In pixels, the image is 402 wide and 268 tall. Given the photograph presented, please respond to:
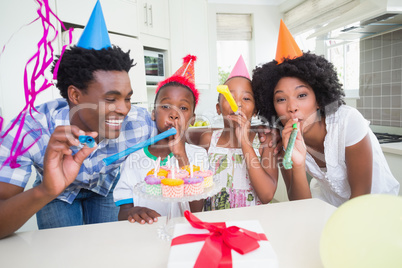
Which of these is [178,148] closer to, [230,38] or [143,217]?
[143,217]

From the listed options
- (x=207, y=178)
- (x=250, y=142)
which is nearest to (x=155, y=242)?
(x=207, y=178)

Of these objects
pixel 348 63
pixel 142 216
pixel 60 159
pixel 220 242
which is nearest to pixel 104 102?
pixel 60 159

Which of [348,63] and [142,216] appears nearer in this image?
[142,216]

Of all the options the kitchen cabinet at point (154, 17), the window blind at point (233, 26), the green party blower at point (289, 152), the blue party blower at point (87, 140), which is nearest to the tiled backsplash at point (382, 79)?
the green party blower at point (289, 152)

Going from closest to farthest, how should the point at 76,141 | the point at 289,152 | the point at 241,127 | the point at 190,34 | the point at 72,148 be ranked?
the point at 76,141 < the point at 289,152 < the point at 72,148 < the point at 241,127 < the point at 190,34

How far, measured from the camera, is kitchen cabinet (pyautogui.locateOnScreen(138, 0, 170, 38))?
8.18 ft

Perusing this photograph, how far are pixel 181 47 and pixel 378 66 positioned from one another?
1.81 metres

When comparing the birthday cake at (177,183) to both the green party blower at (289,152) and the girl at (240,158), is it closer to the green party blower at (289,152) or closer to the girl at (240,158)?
the green party blower at (289,152)

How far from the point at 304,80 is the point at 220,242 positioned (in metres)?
0.84

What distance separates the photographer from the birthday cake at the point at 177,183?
0.69 meters

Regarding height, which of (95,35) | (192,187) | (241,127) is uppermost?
(95,35)

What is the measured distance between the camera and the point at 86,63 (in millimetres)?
909

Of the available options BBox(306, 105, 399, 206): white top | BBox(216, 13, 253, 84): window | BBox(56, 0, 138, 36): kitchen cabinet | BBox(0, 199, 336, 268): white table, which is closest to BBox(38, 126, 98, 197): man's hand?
BBox(0, 199, 336, 268): white table

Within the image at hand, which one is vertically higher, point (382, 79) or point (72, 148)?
point (382, 79)
